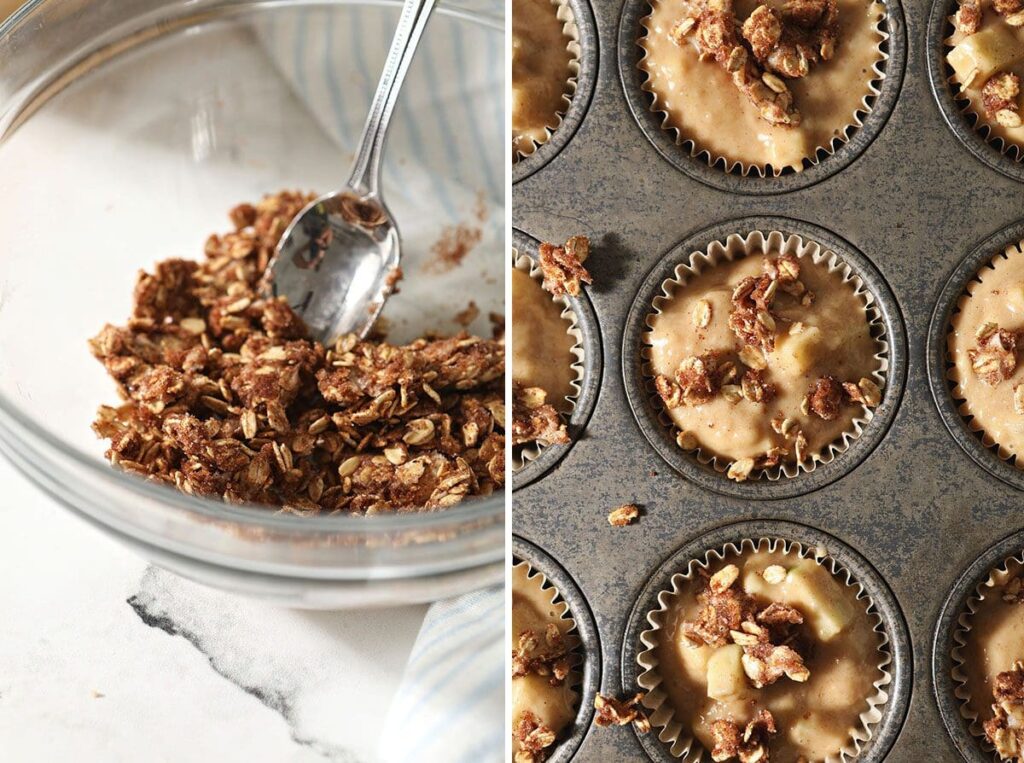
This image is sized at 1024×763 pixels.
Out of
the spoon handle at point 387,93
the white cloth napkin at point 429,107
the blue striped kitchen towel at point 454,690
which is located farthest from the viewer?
the white cloth napkin at point 429,107

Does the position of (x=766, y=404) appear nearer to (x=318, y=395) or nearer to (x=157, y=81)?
(x=318, y=395)

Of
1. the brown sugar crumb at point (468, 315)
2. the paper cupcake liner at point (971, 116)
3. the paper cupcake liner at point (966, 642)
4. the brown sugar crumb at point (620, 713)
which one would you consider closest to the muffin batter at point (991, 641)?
the paper cupcake liner at point (966, 642)

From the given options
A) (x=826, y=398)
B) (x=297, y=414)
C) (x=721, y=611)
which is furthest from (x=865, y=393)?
(x=297, y=414)

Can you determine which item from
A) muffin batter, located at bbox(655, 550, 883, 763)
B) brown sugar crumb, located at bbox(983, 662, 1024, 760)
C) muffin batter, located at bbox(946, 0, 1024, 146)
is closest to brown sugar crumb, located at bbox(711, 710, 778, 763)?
muffin batter, located at bbox(655, 550, 883, 763)

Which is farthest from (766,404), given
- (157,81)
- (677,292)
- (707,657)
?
(157,81)

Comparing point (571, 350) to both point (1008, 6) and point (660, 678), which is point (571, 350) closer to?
point (660, 678)

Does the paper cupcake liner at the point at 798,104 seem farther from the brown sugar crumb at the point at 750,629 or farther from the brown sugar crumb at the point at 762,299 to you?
the brown sugar crumb at the point at 750,629

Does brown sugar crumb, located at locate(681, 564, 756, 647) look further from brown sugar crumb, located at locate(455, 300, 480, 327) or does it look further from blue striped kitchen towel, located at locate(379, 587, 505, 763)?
brown sugar crumb, located at locate(455, 300, 480, 327)
